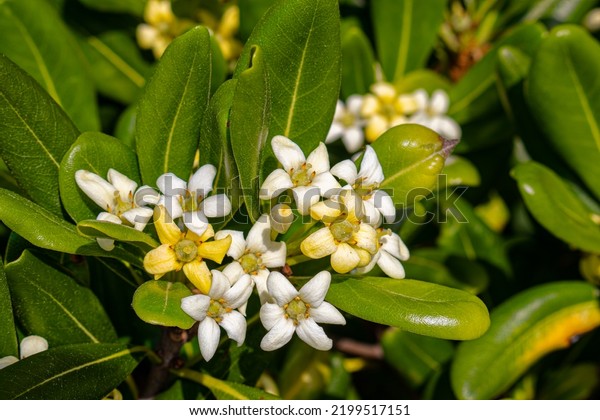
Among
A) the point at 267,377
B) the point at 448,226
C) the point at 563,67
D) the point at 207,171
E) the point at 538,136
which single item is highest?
Answer: the point at 207,171

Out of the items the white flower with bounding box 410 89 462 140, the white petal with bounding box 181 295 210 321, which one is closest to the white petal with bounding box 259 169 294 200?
the white petal with bounding box 181 295 210 321

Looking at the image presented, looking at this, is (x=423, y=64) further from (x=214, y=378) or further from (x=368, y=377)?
(x=214, y=378)

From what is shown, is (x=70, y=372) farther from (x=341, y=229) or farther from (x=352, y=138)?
(x=352, y=138)

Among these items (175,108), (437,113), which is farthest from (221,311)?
(437,113)

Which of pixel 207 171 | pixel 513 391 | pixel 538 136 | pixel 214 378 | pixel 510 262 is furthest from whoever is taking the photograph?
pixel 510 262

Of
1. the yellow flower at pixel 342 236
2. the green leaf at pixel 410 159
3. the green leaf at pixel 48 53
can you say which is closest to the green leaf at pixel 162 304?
the yellow flower at pixel 342 236

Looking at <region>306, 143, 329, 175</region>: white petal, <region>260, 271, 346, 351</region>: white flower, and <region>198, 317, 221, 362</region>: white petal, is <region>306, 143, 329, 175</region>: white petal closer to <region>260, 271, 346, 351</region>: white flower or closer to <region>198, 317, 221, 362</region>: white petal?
<region>260, 271, 346, 351</region>: white flower

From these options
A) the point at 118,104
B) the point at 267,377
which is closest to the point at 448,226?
the point at 267,377
